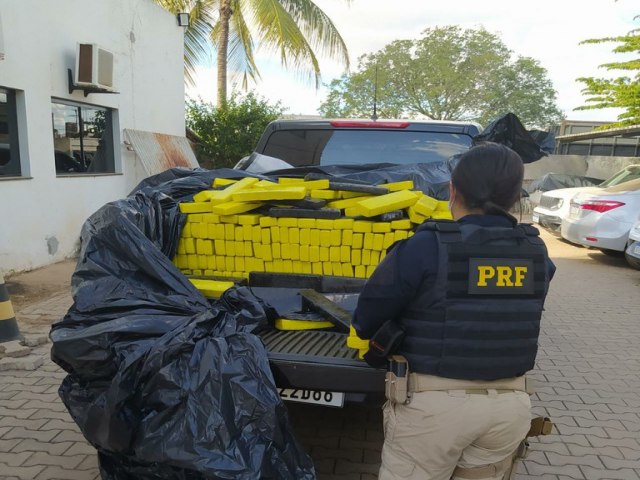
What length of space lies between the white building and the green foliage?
3356mm

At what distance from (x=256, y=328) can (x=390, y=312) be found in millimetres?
929

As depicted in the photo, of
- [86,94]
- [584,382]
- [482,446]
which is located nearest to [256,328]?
[482,446]

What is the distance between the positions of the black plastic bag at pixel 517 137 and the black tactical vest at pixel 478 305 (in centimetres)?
231

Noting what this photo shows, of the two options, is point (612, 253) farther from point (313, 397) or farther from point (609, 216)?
point (313, 397)

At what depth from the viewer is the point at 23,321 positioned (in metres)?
5.39

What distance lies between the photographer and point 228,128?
48.6 feet

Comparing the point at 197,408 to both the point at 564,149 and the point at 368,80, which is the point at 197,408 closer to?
the point at 564,149

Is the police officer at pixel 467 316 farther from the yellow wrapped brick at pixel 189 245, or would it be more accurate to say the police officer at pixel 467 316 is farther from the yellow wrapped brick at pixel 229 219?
the yellow wrapped brick at pixel 189 245

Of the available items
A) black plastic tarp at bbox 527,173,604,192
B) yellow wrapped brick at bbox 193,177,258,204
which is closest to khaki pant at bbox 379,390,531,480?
yellow wrapped brick at bbox 193,177,258,204

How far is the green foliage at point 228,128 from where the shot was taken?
48.8ft

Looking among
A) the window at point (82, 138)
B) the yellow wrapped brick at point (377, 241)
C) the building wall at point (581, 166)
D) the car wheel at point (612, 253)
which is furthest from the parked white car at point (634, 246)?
the window at point (82, 138)

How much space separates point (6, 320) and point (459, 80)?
30.8m

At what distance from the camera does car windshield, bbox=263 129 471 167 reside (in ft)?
13.5

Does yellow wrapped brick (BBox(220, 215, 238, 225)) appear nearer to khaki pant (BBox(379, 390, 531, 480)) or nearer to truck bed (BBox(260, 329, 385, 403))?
truck bed (BBox(260, 329, 385, 403))
